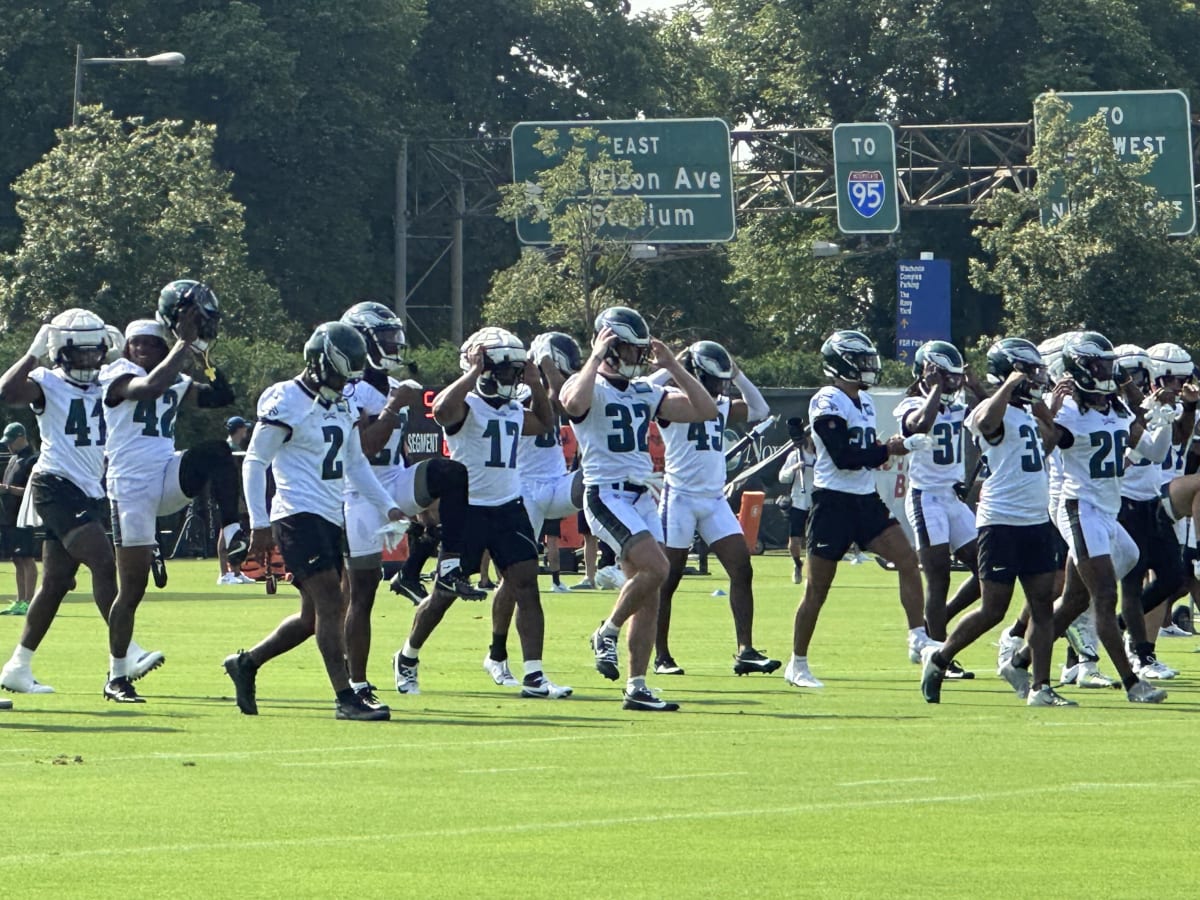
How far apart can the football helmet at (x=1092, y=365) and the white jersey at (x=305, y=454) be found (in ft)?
14.9

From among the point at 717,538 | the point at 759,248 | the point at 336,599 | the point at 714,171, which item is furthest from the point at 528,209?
the point at 336,599

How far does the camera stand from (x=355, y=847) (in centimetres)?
942

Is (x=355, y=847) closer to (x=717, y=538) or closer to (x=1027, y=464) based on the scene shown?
(x=1027, y=464)

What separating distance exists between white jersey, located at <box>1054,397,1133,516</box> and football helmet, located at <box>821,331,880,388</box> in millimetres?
1486

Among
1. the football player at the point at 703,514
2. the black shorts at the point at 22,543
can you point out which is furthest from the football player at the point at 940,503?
the black shorts at the point at 22,543

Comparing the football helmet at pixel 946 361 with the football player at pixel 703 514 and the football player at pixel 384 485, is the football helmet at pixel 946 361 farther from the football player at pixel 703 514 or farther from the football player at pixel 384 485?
A: the football player at pixel 384 485

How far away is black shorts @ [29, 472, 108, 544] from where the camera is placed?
14938 millimetres

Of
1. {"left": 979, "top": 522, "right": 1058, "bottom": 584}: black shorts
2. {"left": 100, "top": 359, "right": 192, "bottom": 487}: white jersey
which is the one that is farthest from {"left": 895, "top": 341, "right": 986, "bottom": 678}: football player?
{"left": 100, "top": 359, "right": 192, "bottom": 487}: white jersey

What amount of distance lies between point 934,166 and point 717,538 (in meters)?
37.5

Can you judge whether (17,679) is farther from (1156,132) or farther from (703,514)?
(1156,132)

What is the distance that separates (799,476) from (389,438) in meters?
16.3

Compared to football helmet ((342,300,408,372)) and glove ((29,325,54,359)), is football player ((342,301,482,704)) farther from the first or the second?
glove ((29,325,54,359))

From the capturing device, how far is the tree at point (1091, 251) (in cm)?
4762

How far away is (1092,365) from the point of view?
1566cm
